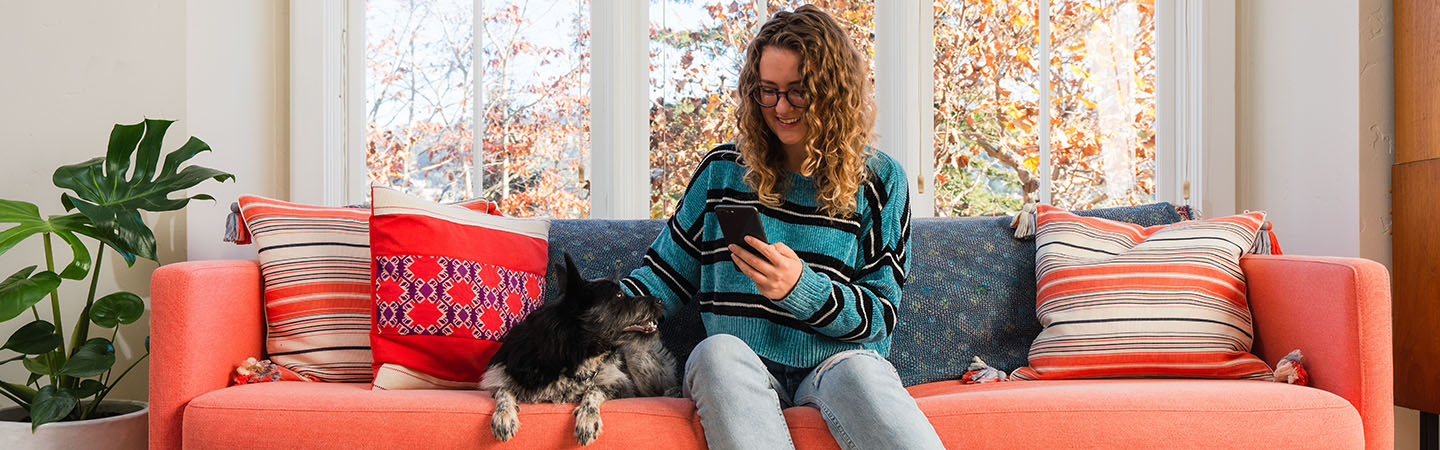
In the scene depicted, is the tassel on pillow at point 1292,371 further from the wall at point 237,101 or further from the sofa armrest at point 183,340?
the wall at point 237,101

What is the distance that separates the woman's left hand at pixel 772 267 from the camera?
4.81 feet

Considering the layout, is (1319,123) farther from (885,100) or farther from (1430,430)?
(885,100)

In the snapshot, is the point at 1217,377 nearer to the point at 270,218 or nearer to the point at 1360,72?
the point at 1360,72

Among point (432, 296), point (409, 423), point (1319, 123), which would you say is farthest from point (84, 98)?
point (1319, 123)

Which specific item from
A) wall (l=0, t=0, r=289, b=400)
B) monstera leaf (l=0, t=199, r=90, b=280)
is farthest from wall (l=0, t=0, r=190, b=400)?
monstera leaf (l=0, t=199, r=90, b=280)

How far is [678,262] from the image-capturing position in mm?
1781

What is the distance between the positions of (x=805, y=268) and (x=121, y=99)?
6.03 ft

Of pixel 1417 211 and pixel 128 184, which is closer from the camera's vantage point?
pixel 128 184

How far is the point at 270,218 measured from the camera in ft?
6.13

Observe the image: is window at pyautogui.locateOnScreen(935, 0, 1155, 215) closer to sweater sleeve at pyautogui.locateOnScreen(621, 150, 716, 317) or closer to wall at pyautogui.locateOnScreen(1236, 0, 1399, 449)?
wall at pyautogui.locateOnScreen(1236, 0, 1399, 449)

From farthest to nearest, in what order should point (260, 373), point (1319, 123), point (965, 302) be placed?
point (1319, 123) < point (965, 302) < point (260, 373)

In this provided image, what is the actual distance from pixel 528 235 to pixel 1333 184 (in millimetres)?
2200

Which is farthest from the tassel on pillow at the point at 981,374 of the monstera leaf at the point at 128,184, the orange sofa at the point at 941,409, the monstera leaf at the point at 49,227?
the monstera leaf at the point at 49,227

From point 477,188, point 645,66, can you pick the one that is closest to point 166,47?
point 477,188
